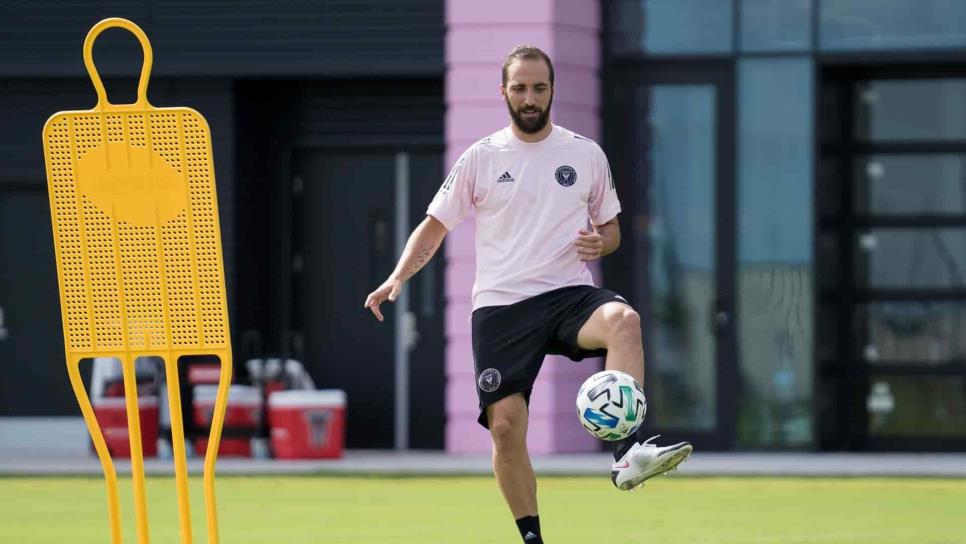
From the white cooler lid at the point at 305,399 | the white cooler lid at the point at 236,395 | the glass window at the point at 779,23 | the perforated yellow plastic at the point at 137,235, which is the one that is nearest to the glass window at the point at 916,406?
the glass window at the point at 779,23

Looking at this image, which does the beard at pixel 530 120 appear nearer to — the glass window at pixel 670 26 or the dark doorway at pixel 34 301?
the glass window at pixel 670 26

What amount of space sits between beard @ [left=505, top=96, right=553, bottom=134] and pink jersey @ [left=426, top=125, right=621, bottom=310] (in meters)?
0.09

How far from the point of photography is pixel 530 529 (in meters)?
7.62

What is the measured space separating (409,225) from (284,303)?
1.30 m

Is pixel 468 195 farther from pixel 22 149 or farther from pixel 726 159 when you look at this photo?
pixel 22 149

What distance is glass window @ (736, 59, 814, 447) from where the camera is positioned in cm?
Answer: 1605

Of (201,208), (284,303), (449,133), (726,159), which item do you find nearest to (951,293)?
(726,159)

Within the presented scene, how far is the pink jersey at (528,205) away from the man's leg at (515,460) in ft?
1.39

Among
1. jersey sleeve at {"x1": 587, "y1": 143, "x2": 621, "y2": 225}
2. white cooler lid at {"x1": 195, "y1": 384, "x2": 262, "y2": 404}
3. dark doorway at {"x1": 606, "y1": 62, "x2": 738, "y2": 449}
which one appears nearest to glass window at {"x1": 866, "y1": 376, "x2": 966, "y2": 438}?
dark doorway at {"x1": 606, "y1": 62, "x2": 738, "y2": 449}

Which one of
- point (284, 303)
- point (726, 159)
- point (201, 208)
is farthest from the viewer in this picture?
point (284, 303)

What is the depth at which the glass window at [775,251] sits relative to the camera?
52.6 feet

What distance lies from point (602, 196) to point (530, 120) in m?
0.46

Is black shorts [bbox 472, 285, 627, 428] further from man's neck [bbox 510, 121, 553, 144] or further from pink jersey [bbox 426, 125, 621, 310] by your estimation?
man's neck [bbox 510, 121, 553, 144]

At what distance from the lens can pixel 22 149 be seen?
17.1 metres
